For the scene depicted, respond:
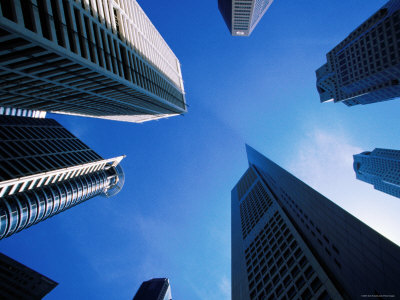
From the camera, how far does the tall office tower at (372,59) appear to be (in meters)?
69.2

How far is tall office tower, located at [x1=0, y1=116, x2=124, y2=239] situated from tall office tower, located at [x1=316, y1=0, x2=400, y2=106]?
116922 millimetres

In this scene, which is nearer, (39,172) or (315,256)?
(315,256)

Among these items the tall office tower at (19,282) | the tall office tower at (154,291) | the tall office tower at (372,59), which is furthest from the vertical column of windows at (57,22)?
the tall office tower at (154,291)

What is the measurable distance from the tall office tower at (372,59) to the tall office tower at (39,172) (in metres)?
117

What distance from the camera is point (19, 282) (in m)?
53.7

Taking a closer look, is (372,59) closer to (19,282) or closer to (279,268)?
(279,268)

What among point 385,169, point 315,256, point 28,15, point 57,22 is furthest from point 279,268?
point 385,169

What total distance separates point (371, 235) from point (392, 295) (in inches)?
211

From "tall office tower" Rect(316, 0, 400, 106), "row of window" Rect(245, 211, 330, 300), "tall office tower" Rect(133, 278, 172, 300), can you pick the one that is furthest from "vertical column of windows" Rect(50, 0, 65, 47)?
"tall office tower" Rect(133, 278, 172, 300)

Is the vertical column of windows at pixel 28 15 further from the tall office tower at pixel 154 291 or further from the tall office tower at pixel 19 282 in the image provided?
the tall office tower at pixel 154 291

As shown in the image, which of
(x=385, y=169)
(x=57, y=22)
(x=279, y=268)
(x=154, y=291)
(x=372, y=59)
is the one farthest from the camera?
(x=385, y=169)

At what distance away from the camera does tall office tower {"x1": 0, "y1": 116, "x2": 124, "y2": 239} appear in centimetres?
5953

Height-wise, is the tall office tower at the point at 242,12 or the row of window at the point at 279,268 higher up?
the tall office tower at the point at 242,12

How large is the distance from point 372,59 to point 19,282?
12835 centimetres
